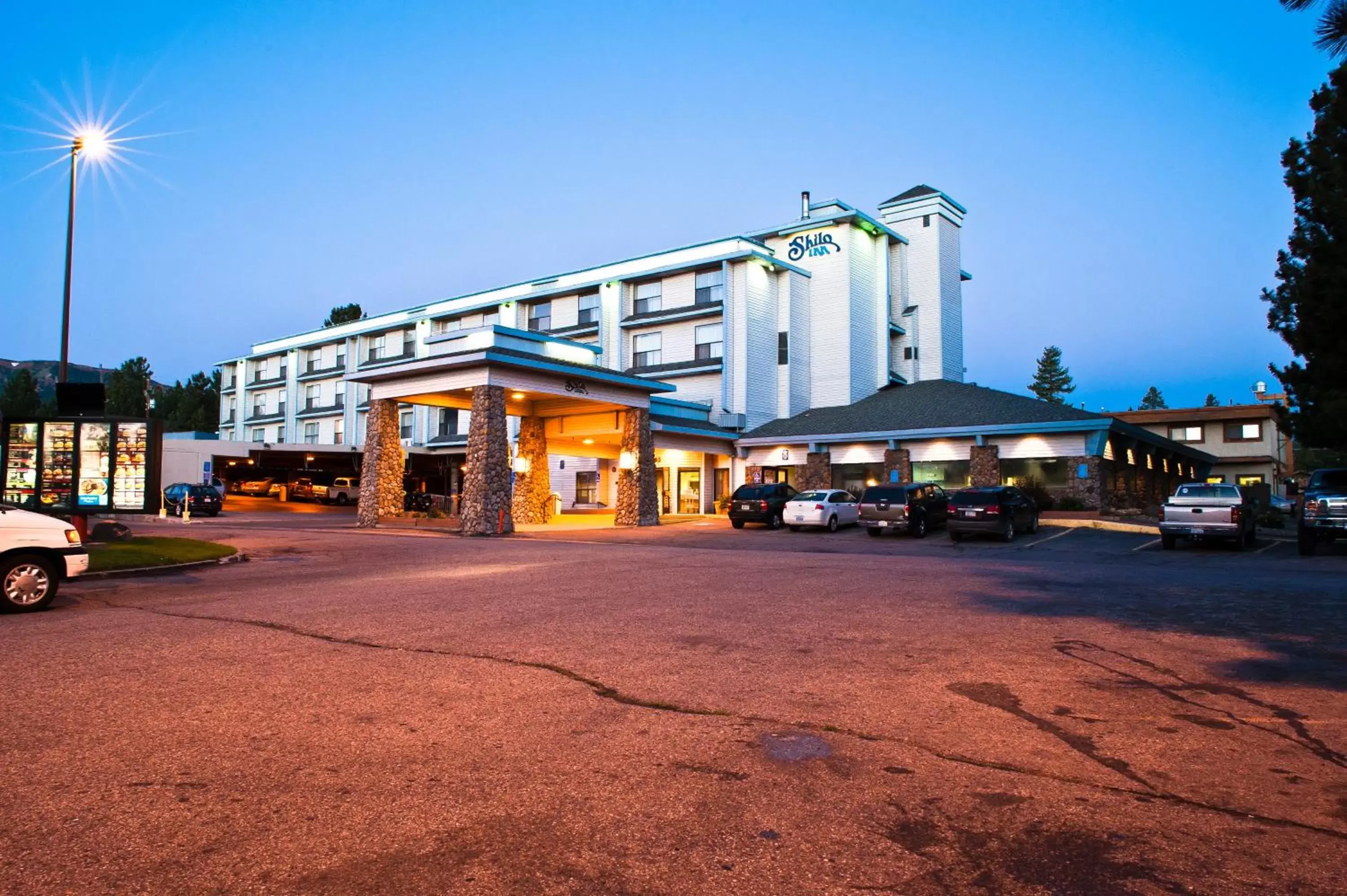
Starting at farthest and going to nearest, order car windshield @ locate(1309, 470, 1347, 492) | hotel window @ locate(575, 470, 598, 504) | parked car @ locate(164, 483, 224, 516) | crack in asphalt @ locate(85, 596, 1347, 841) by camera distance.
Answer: hotel window @ locate(575, 470, 598, 504) → parked car @ locate(164, 483, 224, 516) → car windshield @ locate(1309, 470, 1347, 492) → crack in asphalt @ locate(85, 596, 1347, 841)

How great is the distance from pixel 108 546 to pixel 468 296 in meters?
40.6

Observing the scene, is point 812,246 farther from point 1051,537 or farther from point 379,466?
point 379,466

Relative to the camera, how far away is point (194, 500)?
4169 cm

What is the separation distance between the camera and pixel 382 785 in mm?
4418

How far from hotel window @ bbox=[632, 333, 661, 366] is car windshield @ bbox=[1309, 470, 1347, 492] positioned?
32.6 m

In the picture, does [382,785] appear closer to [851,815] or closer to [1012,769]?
[851,815]

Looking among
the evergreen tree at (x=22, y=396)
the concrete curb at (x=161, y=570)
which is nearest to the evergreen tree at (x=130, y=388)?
the evergreen tree at (x=22, y=396)

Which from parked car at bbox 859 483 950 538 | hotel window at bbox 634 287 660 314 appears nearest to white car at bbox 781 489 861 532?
parked car at bbox 859 483 950 538

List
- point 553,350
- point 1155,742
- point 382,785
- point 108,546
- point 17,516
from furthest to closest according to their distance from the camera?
point 553,350 < point 108,546 < point 17,516 < point 1155,742 < point 382,785

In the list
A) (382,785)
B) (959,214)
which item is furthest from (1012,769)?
(959,214)

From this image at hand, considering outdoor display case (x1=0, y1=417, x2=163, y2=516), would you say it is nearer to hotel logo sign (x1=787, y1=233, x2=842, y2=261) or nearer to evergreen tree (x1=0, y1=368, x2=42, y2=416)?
hotel logo sign (x1=787, y1=233, x2=842, y2=261)

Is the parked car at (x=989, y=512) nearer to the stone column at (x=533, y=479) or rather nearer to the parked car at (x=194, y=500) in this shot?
the stone column at (x=533, y=479)

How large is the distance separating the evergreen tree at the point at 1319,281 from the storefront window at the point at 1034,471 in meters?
8.03

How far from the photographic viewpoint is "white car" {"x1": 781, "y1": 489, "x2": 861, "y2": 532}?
3177 centimetres
